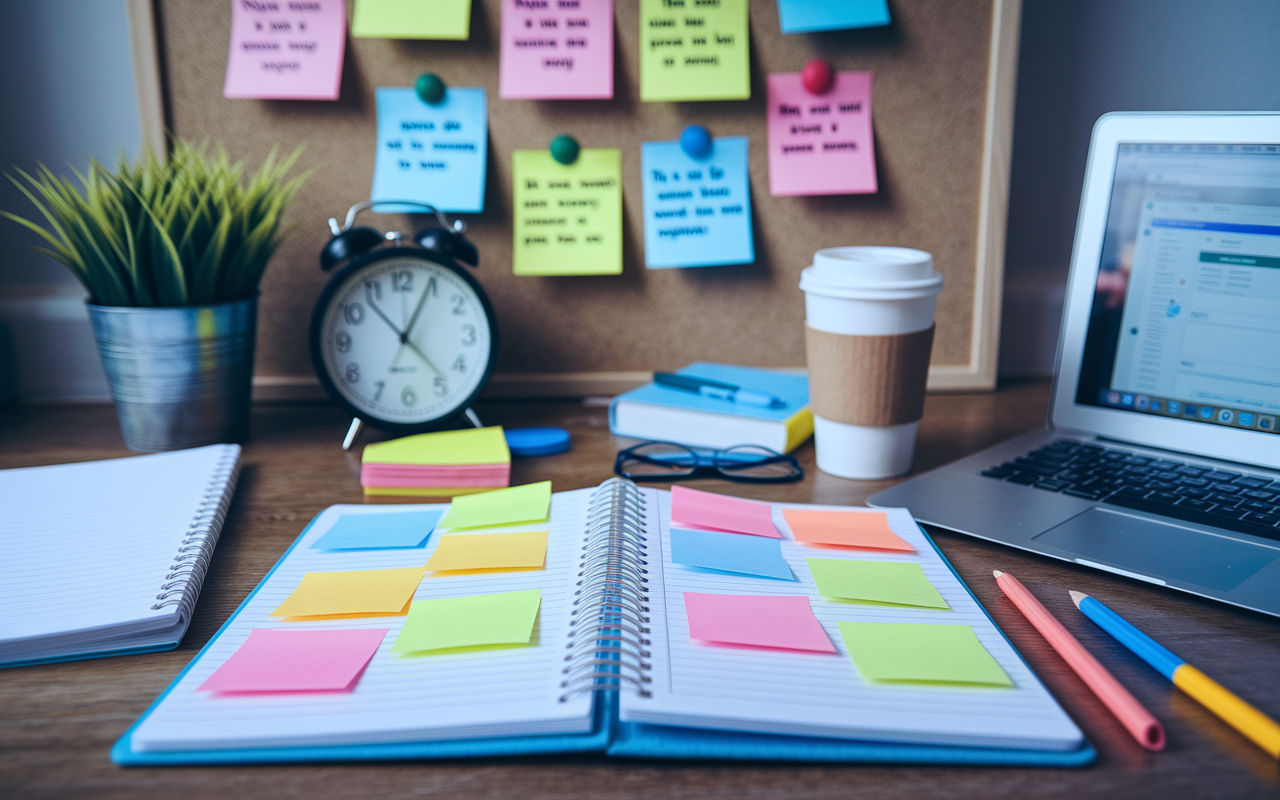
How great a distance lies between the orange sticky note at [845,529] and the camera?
1.72 ft

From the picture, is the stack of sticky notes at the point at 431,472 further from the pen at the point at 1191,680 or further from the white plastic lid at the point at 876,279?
the pen at the point at 1191,680

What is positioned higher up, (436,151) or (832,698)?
(436,151)

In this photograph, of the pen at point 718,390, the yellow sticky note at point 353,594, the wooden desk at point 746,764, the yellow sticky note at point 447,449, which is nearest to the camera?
the wooden desk at point 746,764

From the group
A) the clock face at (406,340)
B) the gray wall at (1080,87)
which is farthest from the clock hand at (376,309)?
the gray wall at (1080,87)

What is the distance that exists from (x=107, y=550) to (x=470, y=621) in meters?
0.26

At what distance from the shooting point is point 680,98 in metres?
0.87

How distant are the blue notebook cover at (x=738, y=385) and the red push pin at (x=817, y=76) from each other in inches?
12.3

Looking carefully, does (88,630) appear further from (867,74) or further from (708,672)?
(867,74)

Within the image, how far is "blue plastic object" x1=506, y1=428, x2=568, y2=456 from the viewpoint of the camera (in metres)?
0.73

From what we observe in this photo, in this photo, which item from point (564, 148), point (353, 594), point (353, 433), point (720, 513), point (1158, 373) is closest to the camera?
point (353, 594)

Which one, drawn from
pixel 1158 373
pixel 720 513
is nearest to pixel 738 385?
pixel 720 513

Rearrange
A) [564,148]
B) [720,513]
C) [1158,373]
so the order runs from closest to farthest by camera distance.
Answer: [720,513], [1158,373], [564,148]

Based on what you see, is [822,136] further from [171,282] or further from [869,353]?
[171,282]

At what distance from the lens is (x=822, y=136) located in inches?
34.9
